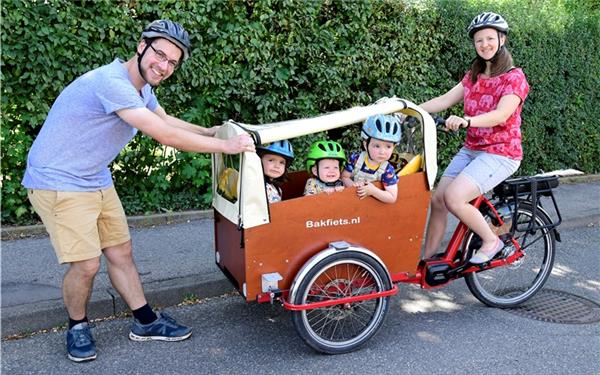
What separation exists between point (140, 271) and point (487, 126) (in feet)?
9.48

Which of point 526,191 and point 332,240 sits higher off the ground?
point 526,191

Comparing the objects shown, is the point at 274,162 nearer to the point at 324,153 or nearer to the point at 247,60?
the point at 324,153

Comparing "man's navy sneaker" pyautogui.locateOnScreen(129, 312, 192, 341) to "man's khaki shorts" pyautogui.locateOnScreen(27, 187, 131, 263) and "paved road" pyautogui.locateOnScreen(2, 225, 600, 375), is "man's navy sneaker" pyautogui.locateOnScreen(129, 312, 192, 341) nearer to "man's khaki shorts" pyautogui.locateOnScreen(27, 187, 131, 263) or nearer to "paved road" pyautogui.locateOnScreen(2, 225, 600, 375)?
"paved road" pyautogui.locateOnScreen(2, 225, 600, 375)

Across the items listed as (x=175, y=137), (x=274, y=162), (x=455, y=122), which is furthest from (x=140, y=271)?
(x=455, y=122)

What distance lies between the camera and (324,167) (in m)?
3.69

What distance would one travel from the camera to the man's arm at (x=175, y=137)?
10.3ft

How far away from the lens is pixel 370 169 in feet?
12.3

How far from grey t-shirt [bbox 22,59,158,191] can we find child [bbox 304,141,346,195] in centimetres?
113

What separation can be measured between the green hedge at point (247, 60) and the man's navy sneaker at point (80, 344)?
2.51 metres

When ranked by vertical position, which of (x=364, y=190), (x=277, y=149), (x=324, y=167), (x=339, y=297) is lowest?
(x=339, y=297)

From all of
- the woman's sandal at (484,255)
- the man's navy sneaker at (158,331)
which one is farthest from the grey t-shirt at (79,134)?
the woman's sandal at (484,255)

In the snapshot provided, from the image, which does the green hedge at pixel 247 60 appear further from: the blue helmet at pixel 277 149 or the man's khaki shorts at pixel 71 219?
the blue helmet at pixel 277 149

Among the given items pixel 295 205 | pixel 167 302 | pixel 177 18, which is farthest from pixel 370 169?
pixel 177 18

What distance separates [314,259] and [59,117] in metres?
1.67
